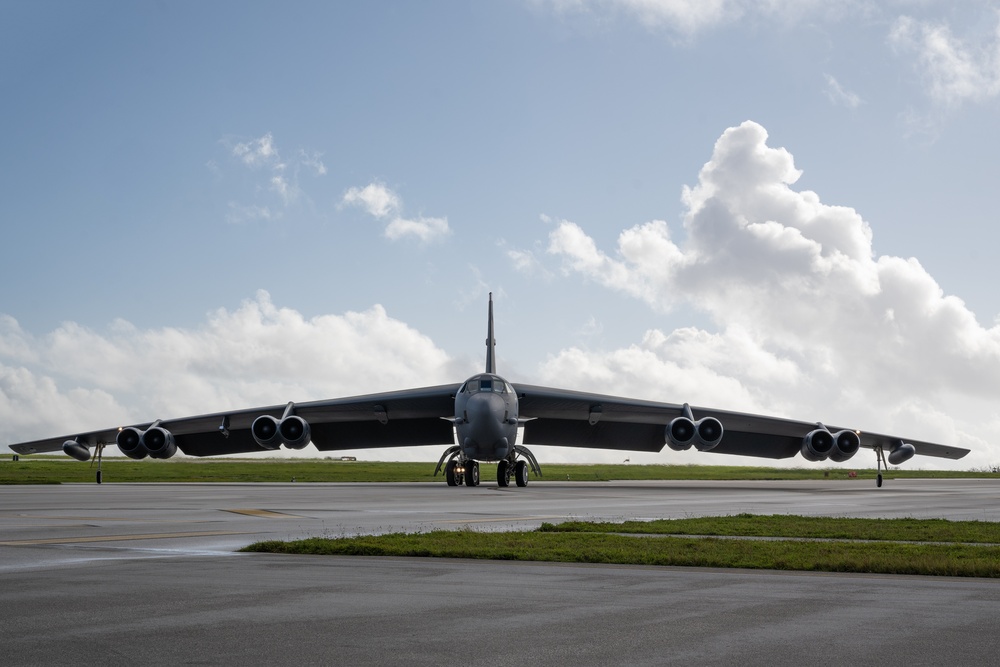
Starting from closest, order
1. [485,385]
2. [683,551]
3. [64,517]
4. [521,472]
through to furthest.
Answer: [683,551] < [64,517] < [485,385] < [521,472]

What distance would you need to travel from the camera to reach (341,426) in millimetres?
48250

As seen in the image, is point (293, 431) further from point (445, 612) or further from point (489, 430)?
point (445, 612)

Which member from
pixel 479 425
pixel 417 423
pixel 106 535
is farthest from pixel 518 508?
pixel 417 423

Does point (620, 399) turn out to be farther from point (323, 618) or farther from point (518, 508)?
point (323, 618)

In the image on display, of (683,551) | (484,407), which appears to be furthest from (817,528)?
(484,407)

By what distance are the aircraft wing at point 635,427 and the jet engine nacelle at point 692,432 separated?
1534 millimetres

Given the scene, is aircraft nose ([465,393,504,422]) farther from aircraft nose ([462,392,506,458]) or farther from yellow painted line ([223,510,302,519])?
yellow painted line ([223,510,302,519])

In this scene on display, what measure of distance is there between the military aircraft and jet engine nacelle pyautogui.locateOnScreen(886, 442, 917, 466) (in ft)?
0.15

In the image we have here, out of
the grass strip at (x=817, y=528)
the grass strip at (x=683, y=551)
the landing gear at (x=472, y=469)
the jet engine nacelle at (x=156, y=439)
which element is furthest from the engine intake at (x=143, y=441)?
the grass strip at (x=683, y=551)

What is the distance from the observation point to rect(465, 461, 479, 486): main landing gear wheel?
3962 centimetres

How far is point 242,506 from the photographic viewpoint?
2150 centimetres

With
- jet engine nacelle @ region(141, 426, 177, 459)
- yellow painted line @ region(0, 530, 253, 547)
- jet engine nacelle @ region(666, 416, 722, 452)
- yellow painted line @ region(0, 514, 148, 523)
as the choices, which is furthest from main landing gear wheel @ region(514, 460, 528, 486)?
yellow painted line @ region(0, 530, 253, 547)

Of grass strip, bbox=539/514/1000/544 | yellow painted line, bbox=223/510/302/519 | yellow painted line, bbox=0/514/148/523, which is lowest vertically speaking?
yellow painted line, bbox=0/514/148/523

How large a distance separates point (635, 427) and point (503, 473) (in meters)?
12.0
